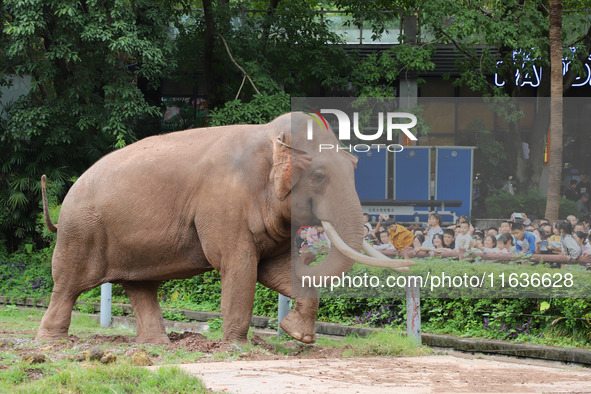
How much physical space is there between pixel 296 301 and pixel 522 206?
8014mm

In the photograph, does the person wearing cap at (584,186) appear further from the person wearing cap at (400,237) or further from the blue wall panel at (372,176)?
the person wearing cap at (400,237)

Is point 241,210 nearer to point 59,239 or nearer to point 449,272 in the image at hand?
point 59,239

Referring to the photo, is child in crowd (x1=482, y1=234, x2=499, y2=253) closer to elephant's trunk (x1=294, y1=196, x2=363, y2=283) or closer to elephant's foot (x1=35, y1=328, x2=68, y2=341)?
elephant's trunk (x1=294, y1=196, x2=363, y2=283)

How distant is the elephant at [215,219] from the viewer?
8.40m

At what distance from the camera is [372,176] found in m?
13.0

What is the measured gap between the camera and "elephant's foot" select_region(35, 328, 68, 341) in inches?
355

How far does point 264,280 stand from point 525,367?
2.81m

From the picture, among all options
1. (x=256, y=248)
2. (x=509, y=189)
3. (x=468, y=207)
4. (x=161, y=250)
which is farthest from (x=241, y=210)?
(x=509, y=189)

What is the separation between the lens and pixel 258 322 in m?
11.8

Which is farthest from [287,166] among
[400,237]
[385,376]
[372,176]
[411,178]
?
[411,178]

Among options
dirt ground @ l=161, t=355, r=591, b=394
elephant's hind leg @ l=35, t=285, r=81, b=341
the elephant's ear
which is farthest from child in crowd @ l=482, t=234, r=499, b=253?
elephant's hind leg @ l=35, t=285, r=81, b=341

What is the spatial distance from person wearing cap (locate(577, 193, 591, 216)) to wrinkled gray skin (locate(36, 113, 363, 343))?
932 centimetres

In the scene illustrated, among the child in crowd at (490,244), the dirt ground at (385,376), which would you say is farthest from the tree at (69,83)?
the dirt ground at (385,376)

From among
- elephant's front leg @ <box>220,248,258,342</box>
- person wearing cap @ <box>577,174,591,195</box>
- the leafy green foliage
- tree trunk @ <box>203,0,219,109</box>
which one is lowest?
elephant's front leg @ <box>220,248,258,342</box>
